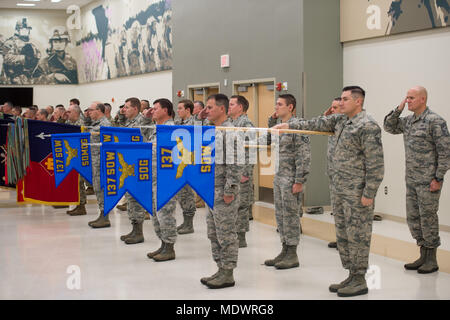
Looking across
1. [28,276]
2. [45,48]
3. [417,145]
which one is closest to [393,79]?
[417,145]

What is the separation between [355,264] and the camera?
17.2 ft

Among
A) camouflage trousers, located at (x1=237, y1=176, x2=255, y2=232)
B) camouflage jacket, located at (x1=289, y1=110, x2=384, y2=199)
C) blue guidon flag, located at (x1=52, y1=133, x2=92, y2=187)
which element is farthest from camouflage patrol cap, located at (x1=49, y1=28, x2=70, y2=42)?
camouflage jacket, located at (x1=289, y1=110, x2=384, y2=199)

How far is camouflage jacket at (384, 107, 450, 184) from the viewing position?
19.6ft

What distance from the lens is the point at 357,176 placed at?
5156 mm

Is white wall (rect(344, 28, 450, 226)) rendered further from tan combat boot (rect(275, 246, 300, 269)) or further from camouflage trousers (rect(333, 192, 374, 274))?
camouflage trousers (rect(333, 192, 374, 274))

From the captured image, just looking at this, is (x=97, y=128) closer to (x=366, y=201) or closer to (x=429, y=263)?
(x=366, y=201)

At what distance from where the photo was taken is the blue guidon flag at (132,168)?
21.8 ft

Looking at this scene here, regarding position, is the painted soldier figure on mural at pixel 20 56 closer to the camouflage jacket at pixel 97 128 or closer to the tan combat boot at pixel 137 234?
the camouflage jacket at pixel 97 128

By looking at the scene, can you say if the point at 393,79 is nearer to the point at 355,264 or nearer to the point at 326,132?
the point at 326,132

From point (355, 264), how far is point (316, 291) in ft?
1.60

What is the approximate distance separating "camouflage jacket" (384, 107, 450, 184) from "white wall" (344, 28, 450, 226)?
2.50m

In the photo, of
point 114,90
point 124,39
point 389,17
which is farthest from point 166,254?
point 114,90

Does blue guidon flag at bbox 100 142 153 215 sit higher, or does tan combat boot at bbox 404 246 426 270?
blue guidon flag at bbox 100 142 153 215

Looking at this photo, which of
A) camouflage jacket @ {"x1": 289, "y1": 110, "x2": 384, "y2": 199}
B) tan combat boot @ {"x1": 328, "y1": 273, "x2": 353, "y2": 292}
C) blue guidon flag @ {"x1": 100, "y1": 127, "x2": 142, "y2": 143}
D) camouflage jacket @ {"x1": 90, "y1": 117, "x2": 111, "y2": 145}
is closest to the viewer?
camouflage jacket @ {"x1": 289, "y1": 110, "x2": 384, "y2": 199}
